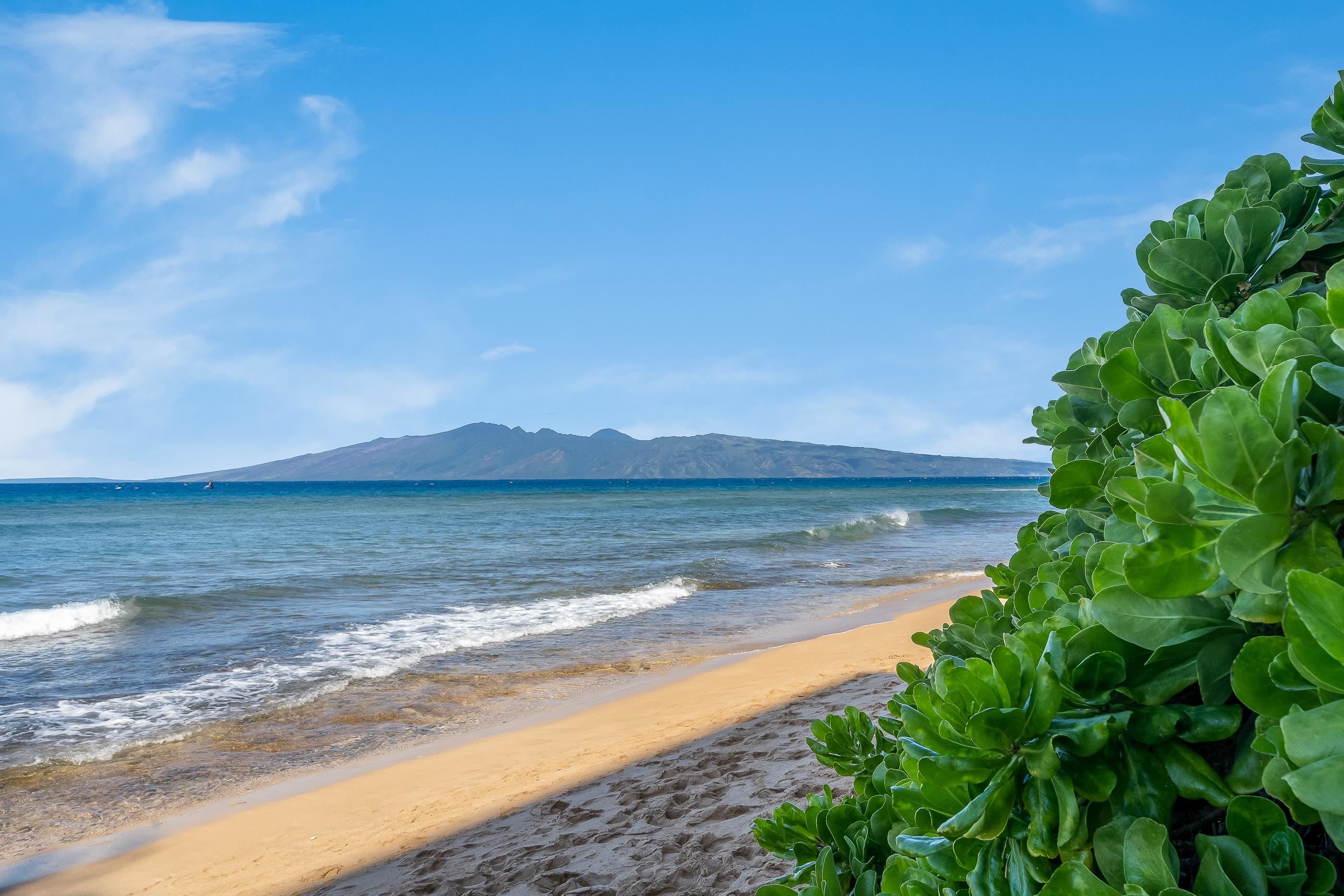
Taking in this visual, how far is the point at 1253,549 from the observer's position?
50 centimetres

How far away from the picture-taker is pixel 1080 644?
655 millimetres

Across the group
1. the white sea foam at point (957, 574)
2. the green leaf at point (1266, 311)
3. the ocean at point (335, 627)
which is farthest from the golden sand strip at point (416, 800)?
the white sea foam at point (957, 574)

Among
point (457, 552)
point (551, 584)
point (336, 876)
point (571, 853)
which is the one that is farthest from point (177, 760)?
point (457, 552)

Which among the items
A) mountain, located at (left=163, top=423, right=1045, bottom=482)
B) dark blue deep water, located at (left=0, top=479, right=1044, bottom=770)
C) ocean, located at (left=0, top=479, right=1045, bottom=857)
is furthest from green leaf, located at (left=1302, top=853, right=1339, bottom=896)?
mountain, located at (left=163, top=423, right=1045, bottom=482)

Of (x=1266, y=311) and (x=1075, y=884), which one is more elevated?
(x=1266, y=311)

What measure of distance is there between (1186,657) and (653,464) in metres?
164

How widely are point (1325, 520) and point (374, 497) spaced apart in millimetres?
68497

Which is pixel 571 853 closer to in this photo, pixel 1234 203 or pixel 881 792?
pixel 881 792

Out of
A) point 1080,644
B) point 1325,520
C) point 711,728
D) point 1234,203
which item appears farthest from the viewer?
point 711,728

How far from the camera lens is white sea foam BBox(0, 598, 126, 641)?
11242 mm

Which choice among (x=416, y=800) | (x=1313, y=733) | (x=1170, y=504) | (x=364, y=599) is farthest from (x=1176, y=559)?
(x=364, y=599)

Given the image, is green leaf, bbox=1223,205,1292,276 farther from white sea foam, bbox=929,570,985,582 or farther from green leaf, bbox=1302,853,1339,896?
white sea foam, bbox=929,570,985,582

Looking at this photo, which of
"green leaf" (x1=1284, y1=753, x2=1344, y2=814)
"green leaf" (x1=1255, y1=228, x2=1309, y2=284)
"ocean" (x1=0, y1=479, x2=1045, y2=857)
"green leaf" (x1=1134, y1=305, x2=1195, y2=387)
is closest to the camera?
"green leaf" (x1=1284, y1=753, x2=1344, y2=814)

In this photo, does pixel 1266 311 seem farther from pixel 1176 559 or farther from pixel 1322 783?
pixel 1322 783
